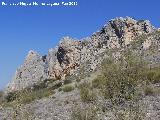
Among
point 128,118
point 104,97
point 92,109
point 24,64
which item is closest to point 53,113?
point 104,97

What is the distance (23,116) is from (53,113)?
38.7 ft

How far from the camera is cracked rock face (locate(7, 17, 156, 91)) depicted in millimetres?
57625

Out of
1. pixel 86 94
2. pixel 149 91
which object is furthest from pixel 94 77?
pixel 149 91

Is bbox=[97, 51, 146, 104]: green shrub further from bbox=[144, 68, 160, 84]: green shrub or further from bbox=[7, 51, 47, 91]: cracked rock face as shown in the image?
bbox=[7, 51, 47, 91]: cracked rock face

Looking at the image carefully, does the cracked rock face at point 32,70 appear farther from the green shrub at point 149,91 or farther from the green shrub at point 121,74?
the green shrub at point 149,91

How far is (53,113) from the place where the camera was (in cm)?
2453

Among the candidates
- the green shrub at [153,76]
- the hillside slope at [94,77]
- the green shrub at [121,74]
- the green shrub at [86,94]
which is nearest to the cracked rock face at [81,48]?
the hillside slope at [94,77]

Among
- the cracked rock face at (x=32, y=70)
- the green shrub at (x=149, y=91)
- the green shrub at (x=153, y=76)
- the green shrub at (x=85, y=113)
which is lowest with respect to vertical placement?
the green shrub at (x=85, y=113)

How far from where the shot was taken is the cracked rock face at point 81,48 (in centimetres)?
5762

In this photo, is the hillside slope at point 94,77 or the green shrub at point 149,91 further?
the green shrub at point 149,91

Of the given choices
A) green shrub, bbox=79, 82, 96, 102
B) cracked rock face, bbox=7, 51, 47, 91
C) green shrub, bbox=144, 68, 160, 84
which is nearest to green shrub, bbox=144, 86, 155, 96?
green shrub, bbox=79, 82, 96, 102

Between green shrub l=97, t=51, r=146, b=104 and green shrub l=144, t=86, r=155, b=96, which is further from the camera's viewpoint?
green shrub l=144, t=86, r=155, b=96

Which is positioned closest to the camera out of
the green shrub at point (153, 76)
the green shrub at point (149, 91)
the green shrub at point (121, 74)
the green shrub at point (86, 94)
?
the green shrub at point (121, 74)

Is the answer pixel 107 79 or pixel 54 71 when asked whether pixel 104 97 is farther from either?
pixel 54 71
